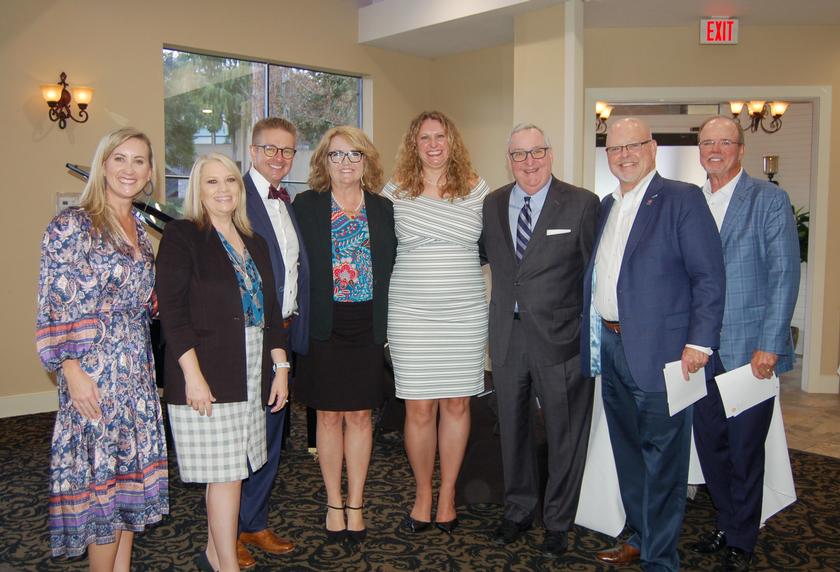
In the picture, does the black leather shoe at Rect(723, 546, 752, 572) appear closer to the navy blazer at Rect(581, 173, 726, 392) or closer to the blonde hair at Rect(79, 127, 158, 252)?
the navy blazer at Rect(581, 173, 726, 392)

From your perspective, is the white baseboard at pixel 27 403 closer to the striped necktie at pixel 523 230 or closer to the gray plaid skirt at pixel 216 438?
the gray plaid skirt at pixel 216 438

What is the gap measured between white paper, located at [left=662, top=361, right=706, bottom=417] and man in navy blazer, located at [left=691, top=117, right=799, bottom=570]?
1.13ft

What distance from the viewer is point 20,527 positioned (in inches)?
141

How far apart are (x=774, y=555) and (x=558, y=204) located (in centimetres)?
187

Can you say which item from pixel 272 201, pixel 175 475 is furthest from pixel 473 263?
pixel 175 475

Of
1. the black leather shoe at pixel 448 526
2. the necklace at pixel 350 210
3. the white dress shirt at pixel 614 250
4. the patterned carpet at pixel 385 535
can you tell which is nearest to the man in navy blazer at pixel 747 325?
the patterned carpet at pixel 385 535

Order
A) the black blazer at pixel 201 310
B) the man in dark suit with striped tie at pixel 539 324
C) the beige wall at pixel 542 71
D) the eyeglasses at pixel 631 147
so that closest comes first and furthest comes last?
the black blazer at pixel 201 310 < the eyeglasses at pixel 631 147 < the man in dark suit with striped tie at pixel 539 324 < the beige wall at pixel 542 71

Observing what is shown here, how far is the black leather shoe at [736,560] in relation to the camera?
3.07 meters

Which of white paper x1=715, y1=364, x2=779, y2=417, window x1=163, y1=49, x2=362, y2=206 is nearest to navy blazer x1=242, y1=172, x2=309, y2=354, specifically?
white paper x1=715, y1=364, x2=779, y2=417

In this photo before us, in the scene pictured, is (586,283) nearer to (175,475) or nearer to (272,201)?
(272,201)

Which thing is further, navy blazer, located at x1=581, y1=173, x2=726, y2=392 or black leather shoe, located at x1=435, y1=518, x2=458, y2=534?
black leather shoe, located at x1=435, y1=518, x2=458, y2=534

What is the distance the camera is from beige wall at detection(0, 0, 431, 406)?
19.0 feet

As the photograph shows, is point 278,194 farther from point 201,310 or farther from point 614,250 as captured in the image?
point 614,250

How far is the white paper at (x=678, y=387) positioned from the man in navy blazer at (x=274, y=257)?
1495 mm
